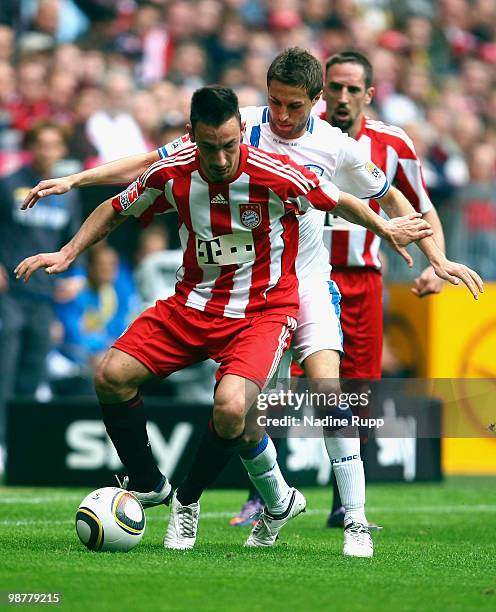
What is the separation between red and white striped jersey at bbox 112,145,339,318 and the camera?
6.57 meters

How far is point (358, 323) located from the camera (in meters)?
8.27

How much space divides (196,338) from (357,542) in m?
1.32

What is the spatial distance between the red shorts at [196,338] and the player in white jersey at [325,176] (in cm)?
24

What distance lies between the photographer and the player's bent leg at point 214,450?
6359mm

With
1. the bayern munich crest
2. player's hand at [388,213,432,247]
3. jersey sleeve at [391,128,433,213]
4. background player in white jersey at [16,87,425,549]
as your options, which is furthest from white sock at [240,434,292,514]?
jersey sleeve at [391,128,433,213]

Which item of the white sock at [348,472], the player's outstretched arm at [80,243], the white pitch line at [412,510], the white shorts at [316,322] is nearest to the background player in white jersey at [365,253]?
the white pitch line at [412,510]

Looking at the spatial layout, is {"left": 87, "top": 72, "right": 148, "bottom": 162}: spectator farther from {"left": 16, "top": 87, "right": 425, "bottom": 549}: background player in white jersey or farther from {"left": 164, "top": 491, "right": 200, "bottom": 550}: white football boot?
{"left": 164, "top": 491, "right": 200, "bottom": 550}: white football boot

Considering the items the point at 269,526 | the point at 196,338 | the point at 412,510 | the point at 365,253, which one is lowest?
the point at 412,510

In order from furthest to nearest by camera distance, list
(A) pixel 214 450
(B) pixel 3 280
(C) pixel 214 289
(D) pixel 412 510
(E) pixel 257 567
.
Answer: (B) pixel 3 280 → (D) pixel 412 510 → (C) pixel 214 289 → (A) pixel 214 450 → (E) pixel 257 567

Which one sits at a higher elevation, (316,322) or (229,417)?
(316,322)

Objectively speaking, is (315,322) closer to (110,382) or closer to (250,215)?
(250,215)

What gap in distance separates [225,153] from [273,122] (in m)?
0.77

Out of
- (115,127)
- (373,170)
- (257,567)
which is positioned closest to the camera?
(257,567)

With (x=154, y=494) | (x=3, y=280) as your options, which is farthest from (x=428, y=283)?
(x=3, y=280)
